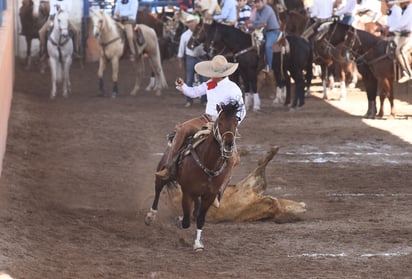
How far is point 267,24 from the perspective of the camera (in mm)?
25047

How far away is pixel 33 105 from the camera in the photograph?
25.3 m

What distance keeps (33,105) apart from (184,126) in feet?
46.8

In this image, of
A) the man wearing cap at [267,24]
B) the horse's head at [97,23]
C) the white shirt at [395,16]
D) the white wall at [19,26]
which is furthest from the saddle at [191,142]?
the white wall at [19,26]

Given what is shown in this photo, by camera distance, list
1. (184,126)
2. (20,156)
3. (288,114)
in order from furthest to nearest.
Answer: (288,114) → (20,156) → (184,126)

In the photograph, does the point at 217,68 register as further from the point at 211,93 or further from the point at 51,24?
the point at 51,24

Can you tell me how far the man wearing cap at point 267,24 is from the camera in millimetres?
24922

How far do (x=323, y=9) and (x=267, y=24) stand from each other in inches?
227

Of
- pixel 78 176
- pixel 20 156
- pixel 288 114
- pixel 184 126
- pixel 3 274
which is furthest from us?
pixel 288 114

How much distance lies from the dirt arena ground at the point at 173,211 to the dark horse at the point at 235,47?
42.0 inches

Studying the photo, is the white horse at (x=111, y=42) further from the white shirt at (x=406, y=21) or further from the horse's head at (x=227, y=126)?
the horse's head at (x=227, y=126)

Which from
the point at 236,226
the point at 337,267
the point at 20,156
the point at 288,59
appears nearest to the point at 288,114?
the point at 288,59

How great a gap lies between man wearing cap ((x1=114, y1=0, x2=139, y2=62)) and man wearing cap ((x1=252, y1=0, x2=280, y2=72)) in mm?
5028

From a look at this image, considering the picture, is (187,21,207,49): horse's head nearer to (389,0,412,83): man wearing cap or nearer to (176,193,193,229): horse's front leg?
(389,0,412,83): man wearing cap

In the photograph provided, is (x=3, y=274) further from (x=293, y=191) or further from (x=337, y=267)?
(x=293, y=191)
